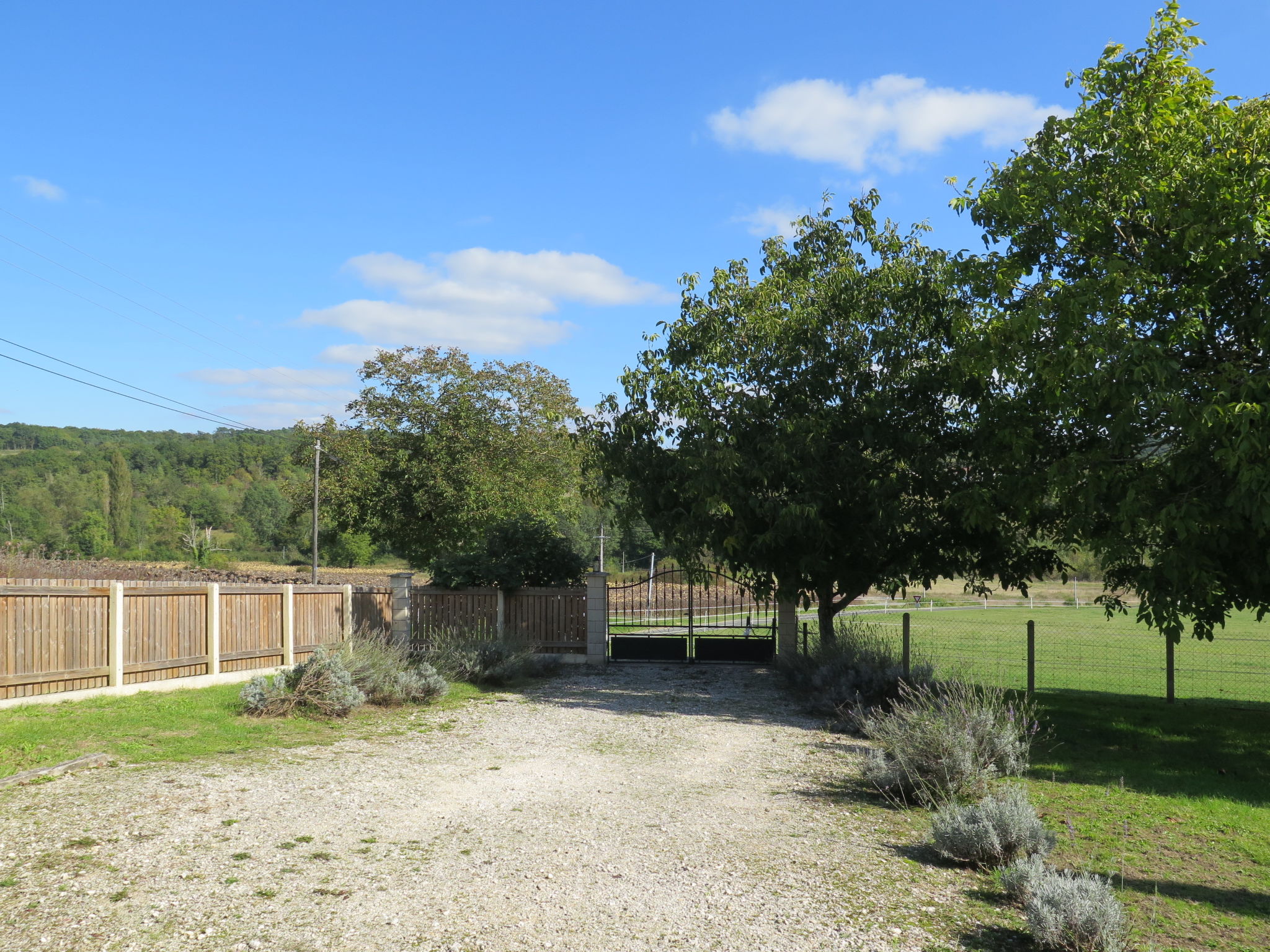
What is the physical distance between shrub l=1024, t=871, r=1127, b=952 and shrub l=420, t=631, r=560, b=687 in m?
11.8

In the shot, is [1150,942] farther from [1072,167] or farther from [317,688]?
[317,688]

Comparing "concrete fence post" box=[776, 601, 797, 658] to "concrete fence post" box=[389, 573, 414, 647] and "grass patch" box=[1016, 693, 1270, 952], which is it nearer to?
"grass patch" box=[1016, 693, 1270, 952]

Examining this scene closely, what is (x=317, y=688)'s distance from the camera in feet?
40.9

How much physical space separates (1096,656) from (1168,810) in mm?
16430

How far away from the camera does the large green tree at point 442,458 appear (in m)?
29.9

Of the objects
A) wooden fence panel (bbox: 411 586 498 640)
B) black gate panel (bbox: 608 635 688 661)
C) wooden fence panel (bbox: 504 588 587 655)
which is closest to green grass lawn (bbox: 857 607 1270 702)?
black gate panel (bbox: 608 635 688 661)

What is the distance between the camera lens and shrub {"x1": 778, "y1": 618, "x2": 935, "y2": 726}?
→ 42.7ft

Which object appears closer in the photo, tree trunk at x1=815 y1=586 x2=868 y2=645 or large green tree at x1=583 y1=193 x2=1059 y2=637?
large green tree at x1=583 y1=193 x2=1059 y2=637

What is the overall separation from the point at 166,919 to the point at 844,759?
718cm

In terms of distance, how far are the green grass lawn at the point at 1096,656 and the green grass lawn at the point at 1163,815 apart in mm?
1545

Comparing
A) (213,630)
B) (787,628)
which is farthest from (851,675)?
(213,630)

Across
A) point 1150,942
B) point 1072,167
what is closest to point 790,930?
point 1150,942

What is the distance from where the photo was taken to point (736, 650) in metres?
20.1

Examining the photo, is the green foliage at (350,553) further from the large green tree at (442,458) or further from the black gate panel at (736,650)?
the black gate panel at (736,650)
